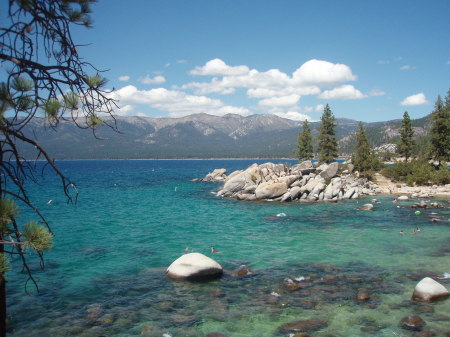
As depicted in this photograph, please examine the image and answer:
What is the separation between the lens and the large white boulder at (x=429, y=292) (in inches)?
520

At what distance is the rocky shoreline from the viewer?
4494 cm

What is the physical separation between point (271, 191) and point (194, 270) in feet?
100

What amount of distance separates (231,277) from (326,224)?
51.5ft

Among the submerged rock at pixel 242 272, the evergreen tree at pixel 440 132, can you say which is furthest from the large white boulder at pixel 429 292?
the evergreen tree at pixel 440 132

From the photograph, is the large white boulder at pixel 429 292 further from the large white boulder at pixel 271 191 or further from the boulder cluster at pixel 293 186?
the large white boulder at pixel 271 191

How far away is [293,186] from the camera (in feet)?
156

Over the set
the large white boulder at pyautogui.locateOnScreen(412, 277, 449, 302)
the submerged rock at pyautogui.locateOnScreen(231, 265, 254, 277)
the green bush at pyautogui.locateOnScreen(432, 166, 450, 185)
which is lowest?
the submerged rock at pyautogui.locateOnScreen(231, 265, 254, 277)

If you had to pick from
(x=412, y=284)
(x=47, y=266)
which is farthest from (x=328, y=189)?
(x=47, y=266)

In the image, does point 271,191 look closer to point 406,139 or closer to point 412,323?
point 412,323

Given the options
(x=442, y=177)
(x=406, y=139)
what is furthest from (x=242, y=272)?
(x=406, y=139)

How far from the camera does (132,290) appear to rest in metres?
15.2

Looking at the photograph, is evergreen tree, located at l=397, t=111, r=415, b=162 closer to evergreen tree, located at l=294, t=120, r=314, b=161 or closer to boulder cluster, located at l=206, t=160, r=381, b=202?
evergreen tree, located at l=294, t=120, r=314, b=161

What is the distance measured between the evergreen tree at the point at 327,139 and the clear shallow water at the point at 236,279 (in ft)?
119

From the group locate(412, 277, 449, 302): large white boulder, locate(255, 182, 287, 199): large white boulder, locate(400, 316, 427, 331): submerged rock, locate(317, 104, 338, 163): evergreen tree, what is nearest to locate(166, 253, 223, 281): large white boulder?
locate(400, 316, 427, 331): submerged rock
